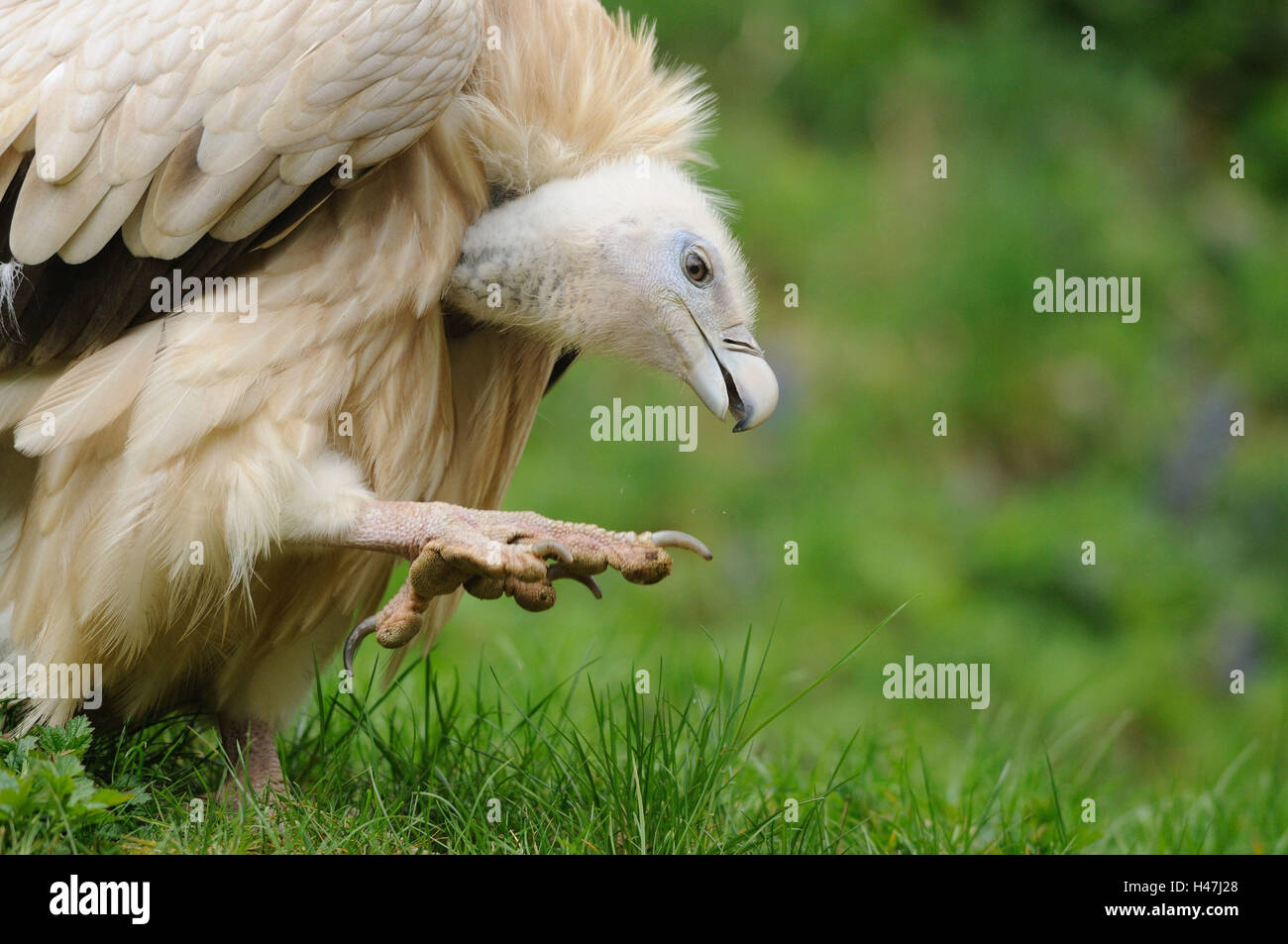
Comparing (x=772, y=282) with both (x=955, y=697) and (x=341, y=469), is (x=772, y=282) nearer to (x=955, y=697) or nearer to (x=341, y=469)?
(x=955, y=697)

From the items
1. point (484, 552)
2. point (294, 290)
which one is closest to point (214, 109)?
point (294, 290)

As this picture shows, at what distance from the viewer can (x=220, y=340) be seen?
11.3 feet

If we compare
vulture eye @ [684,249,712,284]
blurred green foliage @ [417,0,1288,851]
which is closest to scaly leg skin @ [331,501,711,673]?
vulture eye @ [684,249,712,284]

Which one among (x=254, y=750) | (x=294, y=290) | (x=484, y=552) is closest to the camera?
(x=484, y=552)

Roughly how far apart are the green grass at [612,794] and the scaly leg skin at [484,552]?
1.37ft

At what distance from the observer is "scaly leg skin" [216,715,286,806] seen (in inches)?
155

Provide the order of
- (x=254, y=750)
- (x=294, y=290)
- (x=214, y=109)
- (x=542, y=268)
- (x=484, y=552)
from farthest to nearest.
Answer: (x=254, y=750)
(x=542, y=268)
(x=294, y=290)
(x=214, y=109)
(x=484, y=552)

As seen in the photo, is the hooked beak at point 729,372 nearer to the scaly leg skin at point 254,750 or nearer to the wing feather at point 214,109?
the wing feather at point 214,109

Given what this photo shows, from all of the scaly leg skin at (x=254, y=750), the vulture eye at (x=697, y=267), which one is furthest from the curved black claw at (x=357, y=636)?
the vulture eye at (x=697, y=267)

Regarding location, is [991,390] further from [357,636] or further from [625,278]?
[357,636]

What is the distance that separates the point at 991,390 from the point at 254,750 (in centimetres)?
500

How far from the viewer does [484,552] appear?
3277 millimetres
